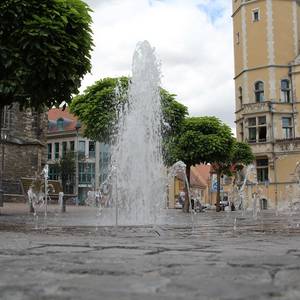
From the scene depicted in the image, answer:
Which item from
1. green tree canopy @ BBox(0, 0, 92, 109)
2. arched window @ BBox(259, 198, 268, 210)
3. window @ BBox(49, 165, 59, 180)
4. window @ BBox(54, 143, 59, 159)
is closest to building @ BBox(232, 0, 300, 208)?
arched window @ BBox(259, 198, 268, 210)

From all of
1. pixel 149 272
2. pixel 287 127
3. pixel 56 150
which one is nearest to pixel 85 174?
pixel 56 150

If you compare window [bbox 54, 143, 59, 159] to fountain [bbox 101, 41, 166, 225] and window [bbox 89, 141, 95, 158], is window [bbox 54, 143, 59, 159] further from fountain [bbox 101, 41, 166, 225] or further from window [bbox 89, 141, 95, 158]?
fountain [bbox 101, 41, 166, 225]

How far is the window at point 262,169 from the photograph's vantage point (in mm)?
44859

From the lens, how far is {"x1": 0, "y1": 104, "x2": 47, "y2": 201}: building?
3791cm

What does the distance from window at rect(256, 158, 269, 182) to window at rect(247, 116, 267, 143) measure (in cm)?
169

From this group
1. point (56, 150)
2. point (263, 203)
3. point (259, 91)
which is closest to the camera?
point (263, 203)

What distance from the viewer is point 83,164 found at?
70.6 metres

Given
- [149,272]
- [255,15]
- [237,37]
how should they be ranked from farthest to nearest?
1. [237,37]
2. [255,15]
3. [149,272]

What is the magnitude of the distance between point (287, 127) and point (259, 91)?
155 inches

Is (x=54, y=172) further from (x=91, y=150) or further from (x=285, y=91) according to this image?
(x=285, y=91)

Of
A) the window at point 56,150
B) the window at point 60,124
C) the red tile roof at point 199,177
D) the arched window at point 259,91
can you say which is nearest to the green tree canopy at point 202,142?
the arched window at point 259,91

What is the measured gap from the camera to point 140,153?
47.6 feet

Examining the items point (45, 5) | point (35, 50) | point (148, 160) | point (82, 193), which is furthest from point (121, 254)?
point (82, 193)

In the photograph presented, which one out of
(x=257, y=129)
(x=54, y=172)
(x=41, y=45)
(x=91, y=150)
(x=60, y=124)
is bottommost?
(x=41, y=45)
